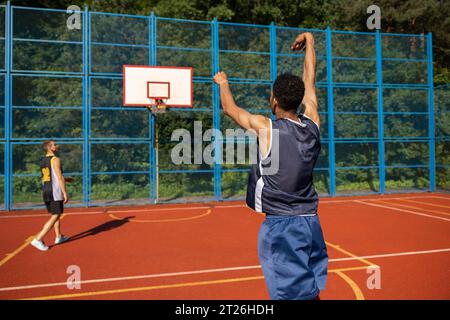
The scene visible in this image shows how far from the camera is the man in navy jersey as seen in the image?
7.44 feet

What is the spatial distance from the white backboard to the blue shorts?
9426 millimetres

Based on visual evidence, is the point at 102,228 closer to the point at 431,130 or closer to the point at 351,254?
the point at 351,254

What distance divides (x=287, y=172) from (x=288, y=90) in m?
0.52

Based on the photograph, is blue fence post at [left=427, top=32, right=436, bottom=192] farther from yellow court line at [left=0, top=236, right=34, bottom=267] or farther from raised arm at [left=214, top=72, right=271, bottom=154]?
raised arm at [left=214, top=72, right=271, bottom=154]

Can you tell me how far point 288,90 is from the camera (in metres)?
2.30

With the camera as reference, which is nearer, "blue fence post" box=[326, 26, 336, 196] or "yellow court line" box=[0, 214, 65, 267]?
"yellow court line" box=[0, 214, 65, 267]

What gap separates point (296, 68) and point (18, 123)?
32.8 ft

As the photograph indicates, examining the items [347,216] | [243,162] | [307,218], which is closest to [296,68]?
[243,162]

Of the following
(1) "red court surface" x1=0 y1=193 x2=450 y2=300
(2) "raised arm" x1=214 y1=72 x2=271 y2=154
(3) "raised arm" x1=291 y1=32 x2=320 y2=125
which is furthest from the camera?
(1) "red court surface" x1=0 y1=193 x2=450 y2=300

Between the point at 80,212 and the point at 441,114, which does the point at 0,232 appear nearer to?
the point at 80,212
